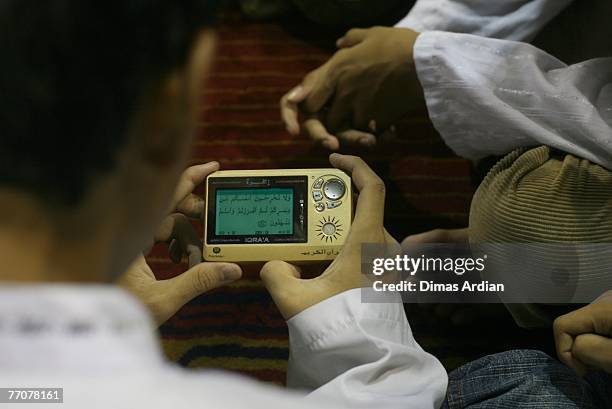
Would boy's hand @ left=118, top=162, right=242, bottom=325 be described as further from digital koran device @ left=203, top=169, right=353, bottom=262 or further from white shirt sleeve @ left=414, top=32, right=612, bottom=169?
white shirt sleeve @ left=414, top=32, right=612, bottom=169

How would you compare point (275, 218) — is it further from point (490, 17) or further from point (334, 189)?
point (490, 17)

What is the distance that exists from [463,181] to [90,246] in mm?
637

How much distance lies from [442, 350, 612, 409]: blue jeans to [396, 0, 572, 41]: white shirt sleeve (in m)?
0.35

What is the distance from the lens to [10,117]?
254 millimetres

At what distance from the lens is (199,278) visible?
0.58 meters

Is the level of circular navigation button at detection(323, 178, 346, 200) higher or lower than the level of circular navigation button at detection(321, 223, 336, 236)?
higher

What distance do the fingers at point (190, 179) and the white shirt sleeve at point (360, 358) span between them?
15 cm

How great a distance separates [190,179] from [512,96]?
0.32 m

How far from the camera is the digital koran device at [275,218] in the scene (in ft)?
1.90

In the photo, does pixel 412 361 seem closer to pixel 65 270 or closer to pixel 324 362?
pixel 324 362

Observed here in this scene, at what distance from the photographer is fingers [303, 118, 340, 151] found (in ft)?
2.40

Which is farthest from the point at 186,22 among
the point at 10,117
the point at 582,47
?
the point at 582,47

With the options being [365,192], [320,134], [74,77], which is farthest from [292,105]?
[74,77]


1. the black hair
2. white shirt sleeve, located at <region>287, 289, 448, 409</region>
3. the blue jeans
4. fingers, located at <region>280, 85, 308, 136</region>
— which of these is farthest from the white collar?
fingers, located at <region>280, 85, 308, 136</region>
